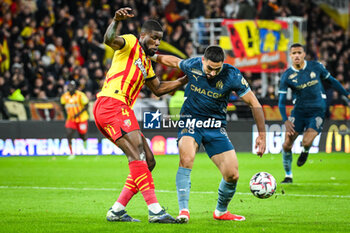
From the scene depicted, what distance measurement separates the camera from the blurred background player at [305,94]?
1234cm

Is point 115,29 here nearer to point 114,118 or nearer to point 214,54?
point 114,118

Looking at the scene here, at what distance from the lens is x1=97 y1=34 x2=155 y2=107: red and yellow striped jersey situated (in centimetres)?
746

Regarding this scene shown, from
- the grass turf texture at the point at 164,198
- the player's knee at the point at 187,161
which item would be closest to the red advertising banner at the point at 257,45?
the grass turf texture at the point at 164,198

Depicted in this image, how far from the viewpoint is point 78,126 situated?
18938 millimetres

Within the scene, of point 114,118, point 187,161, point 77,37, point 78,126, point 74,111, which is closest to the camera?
point 114,118

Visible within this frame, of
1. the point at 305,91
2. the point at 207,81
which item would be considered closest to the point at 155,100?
the point at 305,91

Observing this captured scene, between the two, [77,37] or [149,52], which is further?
[77,37]

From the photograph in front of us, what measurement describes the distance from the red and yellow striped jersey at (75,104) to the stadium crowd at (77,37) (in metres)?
1.85

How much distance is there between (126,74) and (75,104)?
11622mm

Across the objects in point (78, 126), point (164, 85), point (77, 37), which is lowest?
point (78, 126)

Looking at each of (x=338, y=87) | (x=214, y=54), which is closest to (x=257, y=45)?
(x=338, y=87)

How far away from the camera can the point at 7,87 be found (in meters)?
20.3

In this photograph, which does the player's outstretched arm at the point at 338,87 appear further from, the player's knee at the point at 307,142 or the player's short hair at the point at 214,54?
the player's short hair at the point at 214,54

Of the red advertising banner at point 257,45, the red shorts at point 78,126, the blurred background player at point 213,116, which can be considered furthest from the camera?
the red advertising banner at point 257,45
